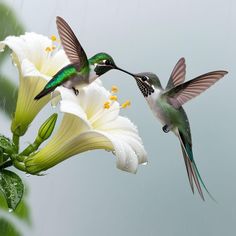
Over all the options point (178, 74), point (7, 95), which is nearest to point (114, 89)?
point (178, 74)

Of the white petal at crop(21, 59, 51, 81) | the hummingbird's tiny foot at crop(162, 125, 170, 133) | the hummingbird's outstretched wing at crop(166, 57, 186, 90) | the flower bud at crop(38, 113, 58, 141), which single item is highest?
the hummingbird's outstretched wing at crop(166, 57, 186, 90)

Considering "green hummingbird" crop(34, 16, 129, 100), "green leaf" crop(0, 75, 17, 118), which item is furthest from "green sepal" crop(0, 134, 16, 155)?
"green leaf" crop(0, 75, 17, 118)

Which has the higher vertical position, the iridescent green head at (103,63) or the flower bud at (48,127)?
the iridescent green head at (103,63)

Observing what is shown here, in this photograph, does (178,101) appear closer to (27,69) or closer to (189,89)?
(189,89)

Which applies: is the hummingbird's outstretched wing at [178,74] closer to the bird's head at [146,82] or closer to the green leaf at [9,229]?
the bird's head at [146,82]

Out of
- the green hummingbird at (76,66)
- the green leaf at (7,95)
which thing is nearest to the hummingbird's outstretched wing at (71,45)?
the green hummingbird at (76,66)

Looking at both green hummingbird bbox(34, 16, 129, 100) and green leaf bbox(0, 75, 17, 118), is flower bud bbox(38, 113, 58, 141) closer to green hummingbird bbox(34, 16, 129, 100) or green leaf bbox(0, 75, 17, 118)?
green hummingbird bbox(34, 16, 129, 100)
